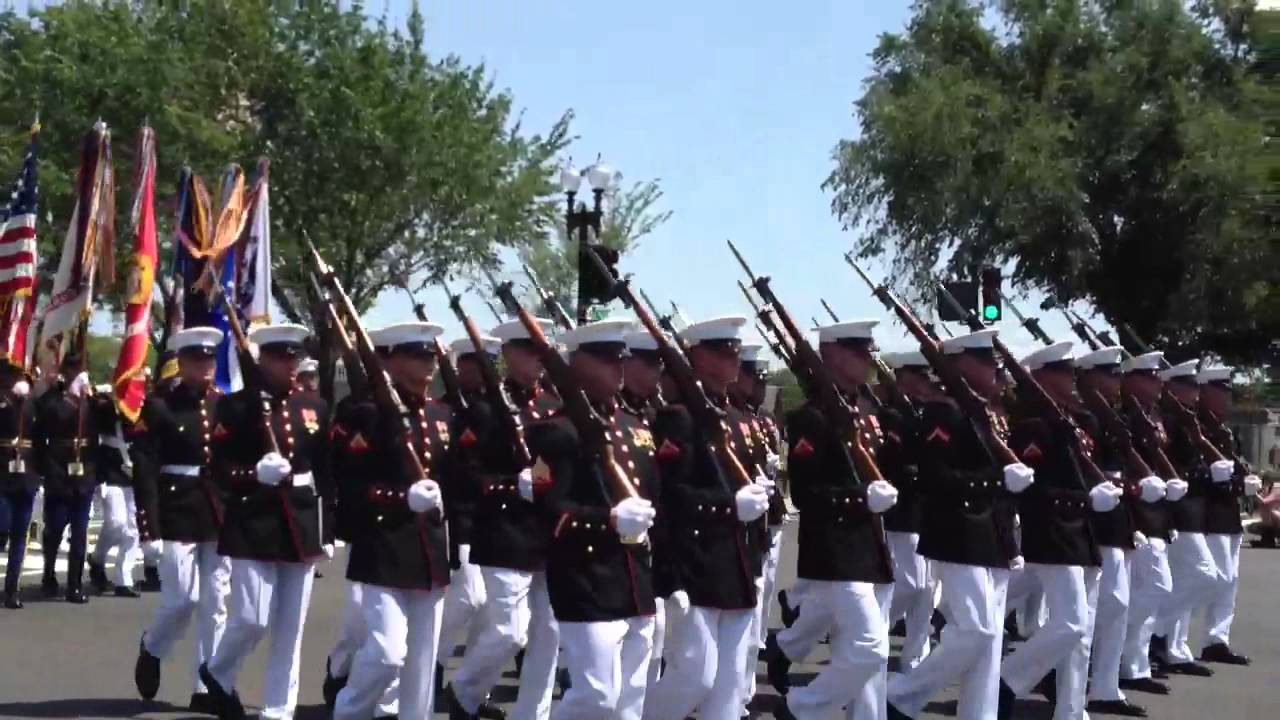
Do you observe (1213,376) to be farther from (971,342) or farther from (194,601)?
(194,601)

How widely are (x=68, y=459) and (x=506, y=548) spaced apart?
6.97 metres

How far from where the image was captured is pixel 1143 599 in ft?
36.8

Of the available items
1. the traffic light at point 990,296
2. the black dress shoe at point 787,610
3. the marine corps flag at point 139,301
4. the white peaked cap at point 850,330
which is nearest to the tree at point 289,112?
the marine corps flag at point 139,301

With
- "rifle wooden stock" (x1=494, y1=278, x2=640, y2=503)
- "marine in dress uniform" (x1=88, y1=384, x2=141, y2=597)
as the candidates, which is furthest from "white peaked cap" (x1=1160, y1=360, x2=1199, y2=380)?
"marine in dress uniform" (x1=88, y1=384, x2=141, y2=597)

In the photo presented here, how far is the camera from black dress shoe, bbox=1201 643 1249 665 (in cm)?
1280

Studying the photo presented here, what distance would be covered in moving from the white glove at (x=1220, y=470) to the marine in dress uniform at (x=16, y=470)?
892 centimetres

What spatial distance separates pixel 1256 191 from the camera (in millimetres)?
2188

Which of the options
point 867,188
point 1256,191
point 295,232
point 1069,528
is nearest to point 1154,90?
point 867,188

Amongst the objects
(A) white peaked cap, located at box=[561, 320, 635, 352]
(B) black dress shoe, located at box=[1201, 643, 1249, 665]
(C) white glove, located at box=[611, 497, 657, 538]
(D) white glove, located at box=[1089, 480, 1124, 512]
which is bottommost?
(B) black dress shoe, located at box=[1201, 643, 1249, 665]

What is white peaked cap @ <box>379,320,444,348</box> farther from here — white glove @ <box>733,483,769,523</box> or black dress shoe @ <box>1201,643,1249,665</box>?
black dress shoe @ <box>1201,643,1249,665</box>

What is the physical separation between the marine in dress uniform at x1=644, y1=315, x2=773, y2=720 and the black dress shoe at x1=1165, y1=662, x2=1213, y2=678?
567 centimetres

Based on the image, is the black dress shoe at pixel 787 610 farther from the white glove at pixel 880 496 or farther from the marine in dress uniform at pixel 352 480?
the marine in dress uniform at pixel 352 480

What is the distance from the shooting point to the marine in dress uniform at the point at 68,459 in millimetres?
14547

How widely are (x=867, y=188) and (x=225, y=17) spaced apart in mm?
13725
